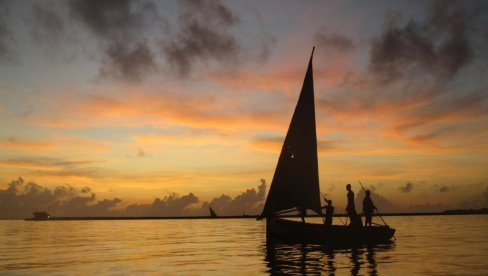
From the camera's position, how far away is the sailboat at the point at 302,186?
112 ft

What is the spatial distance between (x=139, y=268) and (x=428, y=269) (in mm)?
15027

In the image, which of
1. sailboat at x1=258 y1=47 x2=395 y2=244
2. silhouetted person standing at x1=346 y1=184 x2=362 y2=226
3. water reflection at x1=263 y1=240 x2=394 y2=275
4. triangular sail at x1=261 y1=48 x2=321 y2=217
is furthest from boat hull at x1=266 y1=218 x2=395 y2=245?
triangular sail at x1=261 y1=48 x2=321 y2=217

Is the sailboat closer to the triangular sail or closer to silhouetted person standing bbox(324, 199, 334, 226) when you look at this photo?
the triangular sail

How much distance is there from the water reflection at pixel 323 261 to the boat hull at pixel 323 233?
107 centimetres

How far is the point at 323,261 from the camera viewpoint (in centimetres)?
2592

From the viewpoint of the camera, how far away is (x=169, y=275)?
22.4 meters

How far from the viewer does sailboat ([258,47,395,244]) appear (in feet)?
112

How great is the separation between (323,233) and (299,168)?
5.01 meters

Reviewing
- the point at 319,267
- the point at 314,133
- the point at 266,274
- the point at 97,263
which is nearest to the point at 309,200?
the point at 314,133

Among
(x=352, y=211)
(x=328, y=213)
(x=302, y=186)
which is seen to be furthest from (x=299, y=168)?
(x=352, y=211)

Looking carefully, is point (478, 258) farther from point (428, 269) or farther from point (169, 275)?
point (169, 275)

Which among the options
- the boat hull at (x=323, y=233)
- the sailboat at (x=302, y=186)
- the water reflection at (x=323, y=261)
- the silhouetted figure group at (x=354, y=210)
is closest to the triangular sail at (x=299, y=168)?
the sailboat at (x=302, y=186)

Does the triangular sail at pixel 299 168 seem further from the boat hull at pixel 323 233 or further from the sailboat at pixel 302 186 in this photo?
the boat hull at pixel 323 233

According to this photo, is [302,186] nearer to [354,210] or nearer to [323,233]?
[323,233]
